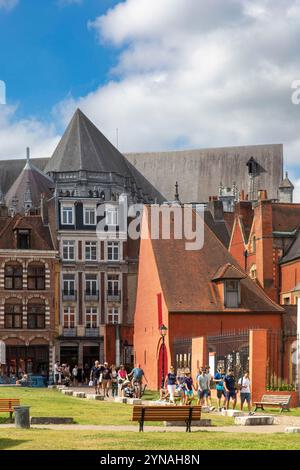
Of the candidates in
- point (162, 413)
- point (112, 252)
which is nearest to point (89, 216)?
point (112, 252)

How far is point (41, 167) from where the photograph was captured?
459 ft

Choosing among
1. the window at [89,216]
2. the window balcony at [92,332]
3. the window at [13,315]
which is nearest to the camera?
the window at [13,315]

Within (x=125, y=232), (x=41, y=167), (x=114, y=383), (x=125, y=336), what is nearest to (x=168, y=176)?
(x=41, y=167)

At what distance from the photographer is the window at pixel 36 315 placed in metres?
78.6

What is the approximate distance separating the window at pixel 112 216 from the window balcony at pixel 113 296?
221 inches

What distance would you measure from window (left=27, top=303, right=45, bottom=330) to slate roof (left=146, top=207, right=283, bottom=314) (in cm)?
2118

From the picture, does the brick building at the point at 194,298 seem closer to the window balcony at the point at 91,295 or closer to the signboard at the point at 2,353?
the signboard at the point at 2,353

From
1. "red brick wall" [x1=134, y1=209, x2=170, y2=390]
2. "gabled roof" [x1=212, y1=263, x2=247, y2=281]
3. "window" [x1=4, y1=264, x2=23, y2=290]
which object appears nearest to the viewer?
"gabled roof" [x1=212, y1=263, x2=247, y2=281]

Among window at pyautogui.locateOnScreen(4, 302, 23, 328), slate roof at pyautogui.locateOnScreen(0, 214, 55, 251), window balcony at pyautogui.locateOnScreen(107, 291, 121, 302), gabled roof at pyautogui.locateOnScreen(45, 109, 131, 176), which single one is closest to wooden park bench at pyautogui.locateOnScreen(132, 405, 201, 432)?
window at pyautogui.locateOnScreen(4, 302, 23, 328)

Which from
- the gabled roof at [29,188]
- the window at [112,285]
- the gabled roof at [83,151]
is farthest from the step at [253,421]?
the gabled roof at [83,151]

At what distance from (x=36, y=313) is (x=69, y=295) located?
5842mm

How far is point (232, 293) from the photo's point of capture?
5678 cm

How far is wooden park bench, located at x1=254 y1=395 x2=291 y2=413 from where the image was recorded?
35.1 meters

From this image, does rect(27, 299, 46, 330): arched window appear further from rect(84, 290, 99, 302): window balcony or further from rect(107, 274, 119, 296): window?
rect(107, 274, 119, 296): window
